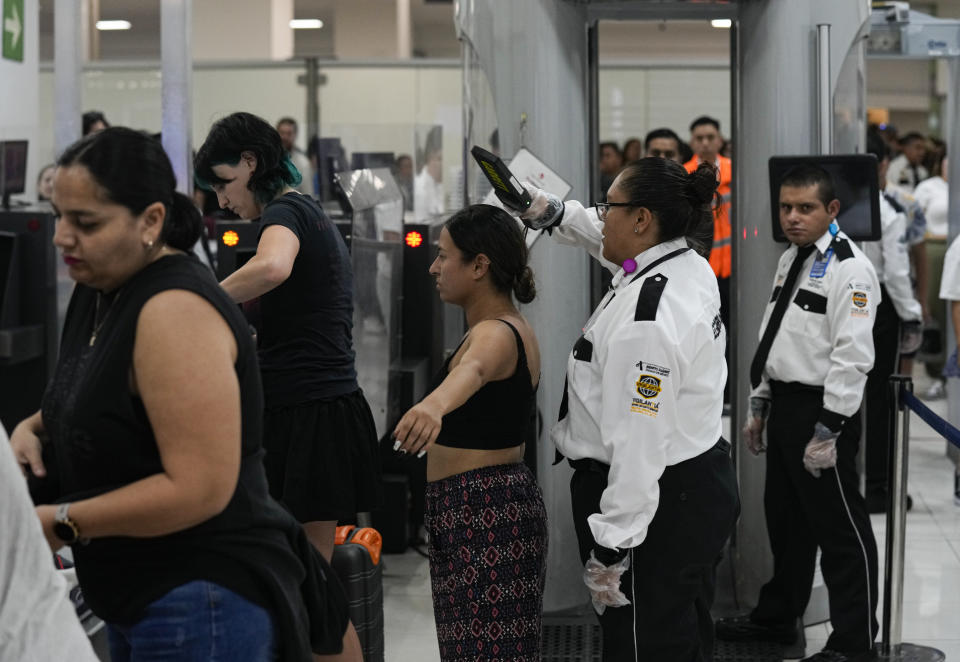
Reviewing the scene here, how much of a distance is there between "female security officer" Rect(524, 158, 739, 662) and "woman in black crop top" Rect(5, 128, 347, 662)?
824mm

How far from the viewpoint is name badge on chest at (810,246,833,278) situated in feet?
11.8

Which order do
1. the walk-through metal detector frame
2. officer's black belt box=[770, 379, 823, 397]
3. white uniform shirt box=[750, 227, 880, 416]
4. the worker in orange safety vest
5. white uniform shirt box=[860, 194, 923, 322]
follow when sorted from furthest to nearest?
the worker in orange safety vest < white uniform shirt box=[860, 194, 923, 322] < the walk-through metal detector frame < officer's black belt box=[770, 379, 823, 397] < white uniform shirt box=[750, 227, 880, 416]

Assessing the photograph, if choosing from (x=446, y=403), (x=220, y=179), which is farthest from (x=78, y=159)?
(x=220, y=179)

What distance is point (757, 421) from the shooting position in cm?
377

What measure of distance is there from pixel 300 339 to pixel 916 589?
2824 mm

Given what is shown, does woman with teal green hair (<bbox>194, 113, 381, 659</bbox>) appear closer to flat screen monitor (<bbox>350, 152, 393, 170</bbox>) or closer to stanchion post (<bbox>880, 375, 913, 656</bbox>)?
stanchion post (<bbox>880, 375, 913, 656</bbox>)

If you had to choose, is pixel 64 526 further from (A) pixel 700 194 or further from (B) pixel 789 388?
(B) pixel 789 388

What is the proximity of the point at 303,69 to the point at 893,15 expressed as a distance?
24.8ft

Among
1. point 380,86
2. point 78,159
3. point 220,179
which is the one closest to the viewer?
point 78,159

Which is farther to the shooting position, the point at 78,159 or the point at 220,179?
the point at 220,179

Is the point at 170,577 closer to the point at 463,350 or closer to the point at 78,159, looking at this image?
the point at 78,159

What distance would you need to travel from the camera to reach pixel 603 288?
14.3ft

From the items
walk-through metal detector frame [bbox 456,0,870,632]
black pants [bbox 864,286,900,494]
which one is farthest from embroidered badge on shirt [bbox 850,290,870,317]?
black pants [bbox 864,286,900,494]

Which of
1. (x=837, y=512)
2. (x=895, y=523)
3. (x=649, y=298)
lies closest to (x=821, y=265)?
(x=837, y=512)
